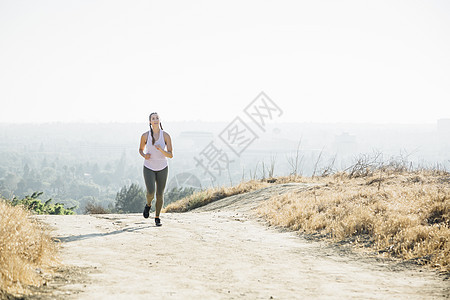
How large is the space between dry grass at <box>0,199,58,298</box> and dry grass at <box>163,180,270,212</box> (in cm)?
1013

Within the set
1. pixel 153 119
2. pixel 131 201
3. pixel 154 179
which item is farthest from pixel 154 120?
A: pixel 131 201

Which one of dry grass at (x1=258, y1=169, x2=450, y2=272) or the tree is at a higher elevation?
dry grass at (x1=258, y1=169, x2=450, y2=272)

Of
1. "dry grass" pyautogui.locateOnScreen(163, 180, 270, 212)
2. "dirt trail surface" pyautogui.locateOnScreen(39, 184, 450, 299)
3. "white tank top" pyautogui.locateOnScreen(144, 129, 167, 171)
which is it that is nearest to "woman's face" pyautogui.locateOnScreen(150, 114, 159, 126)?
"white tank top" pyautogui.locateOnScreen(144, 129, 167, 171)

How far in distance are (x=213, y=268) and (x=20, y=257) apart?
2.03m

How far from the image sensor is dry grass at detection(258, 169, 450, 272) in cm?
536

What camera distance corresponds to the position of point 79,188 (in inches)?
5236

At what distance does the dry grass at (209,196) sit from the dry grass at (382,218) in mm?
4152

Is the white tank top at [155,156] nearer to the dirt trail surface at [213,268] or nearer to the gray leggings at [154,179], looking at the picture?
the gray leggings at [154,179]

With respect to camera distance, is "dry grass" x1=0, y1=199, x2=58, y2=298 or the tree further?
the tree

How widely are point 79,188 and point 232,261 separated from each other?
13770 cm

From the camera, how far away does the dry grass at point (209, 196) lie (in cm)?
1475

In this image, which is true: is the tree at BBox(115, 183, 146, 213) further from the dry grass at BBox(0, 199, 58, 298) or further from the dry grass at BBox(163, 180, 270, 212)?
the dry grass at BBox(0, 199, 58, 298)

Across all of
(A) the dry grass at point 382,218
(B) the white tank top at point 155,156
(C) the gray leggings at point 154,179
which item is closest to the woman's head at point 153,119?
(B) the white tank top at point 155,156

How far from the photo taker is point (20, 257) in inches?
147
